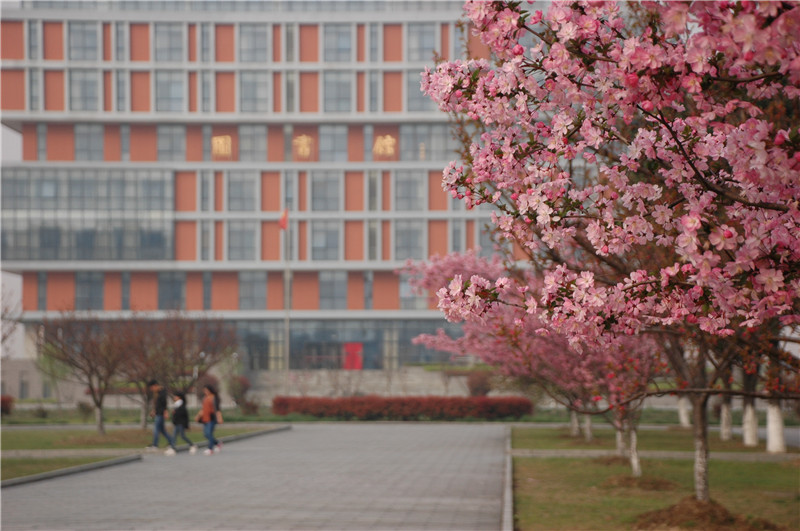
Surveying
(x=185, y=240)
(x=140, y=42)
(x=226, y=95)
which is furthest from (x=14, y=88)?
(x=185, y=240)

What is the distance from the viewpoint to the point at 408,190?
244 ft

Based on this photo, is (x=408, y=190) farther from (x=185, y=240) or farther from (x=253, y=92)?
(x=185, y=240)

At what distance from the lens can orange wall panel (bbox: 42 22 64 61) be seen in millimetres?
72812

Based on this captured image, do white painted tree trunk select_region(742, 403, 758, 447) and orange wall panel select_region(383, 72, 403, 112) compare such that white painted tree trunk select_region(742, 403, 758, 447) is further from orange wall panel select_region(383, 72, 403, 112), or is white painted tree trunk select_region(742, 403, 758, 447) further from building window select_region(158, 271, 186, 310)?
building window select_region(158, 271, 186, 310)

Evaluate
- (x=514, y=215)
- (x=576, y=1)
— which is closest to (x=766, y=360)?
(x=514, y=215)

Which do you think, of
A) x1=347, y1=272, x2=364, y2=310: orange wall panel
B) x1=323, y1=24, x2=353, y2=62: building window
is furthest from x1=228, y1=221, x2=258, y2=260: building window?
x1=323, y1=24, x2=353, y2=62: building window

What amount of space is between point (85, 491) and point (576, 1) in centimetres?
1379

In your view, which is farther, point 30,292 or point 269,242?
point 269,242

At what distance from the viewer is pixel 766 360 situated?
10070 mm

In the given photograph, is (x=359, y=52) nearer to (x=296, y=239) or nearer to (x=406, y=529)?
(x=296, y=239)

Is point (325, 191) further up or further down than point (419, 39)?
further down

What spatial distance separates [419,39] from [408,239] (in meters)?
14.9

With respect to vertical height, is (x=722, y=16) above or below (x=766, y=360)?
above

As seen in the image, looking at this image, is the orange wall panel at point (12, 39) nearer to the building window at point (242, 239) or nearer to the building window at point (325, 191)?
the building window at point (242, 239)
